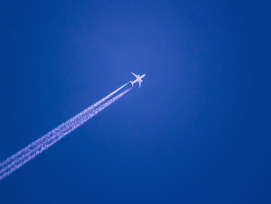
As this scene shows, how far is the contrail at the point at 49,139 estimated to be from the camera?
581cm

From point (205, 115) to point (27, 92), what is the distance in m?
7.23

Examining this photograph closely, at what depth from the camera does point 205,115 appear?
252 inches

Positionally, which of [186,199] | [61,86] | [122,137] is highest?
[61,86]

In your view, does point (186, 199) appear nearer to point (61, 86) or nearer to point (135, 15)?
point (61, 86)

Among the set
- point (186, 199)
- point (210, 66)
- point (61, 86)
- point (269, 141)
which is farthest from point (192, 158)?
point (61, 86)

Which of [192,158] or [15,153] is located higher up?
[15,153]

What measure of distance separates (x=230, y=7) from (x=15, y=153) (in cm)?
993

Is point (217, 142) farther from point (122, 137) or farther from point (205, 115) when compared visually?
Result: point (122, 137)

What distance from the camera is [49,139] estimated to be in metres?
6.11

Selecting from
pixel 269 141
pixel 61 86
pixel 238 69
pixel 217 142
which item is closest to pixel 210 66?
pixel 238 69

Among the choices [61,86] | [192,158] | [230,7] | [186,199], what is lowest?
[186,199]

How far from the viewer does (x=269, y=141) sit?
6000mm

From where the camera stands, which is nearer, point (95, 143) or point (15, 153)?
point (15, 153)

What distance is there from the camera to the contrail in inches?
229
